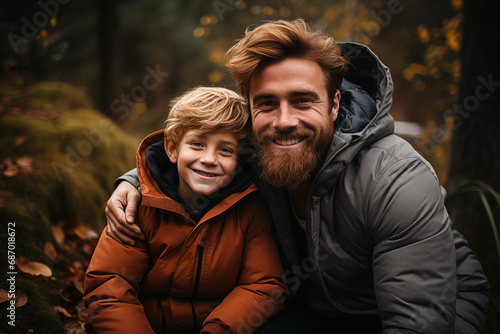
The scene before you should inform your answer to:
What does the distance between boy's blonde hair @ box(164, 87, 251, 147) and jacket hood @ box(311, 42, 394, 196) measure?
604 millimetres

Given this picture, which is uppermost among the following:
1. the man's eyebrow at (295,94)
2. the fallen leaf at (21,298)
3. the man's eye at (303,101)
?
the man's eyebrow at (295,94)

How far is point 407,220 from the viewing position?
186 centimetres

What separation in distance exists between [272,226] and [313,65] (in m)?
1.11

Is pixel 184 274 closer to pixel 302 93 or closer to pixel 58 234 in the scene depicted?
pixel 302 93

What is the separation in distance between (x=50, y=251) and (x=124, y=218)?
1.07 metres

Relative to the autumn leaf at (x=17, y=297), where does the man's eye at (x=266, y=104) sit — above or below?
above

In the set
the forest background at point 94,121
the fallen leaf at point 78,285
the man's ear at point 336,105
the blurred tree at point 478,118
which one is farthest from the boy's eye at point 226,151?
the blurred tree at point 478,118

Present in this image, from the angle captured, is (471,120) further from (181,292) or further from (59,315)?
(59,315)

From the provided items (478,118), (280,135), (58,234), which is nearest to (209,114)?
(280,135)

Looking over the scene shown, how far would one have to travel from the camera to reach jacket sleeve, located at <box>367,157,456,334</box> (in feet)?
5.88

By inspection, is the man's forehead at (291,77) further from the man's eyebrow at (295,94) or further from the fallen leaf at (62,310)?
the fallen leaf at (62,310)

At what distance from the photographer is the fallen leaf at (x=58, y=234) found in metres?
3.03

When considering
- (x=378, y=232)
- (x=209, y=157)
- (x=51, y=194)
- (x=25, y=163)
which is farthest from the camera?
(x=25, y=163)

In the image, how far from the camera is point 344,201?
2.09m
